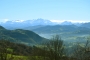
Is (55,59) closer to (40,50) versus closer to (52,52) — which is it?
(52,52)

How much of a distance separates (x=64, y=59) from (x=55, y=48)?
13.7 ft

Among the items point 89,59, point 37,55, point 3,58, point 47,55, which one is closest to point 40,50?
point 37,55

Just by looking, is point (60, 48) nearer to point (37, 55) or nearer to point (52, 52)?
point (52, 52)

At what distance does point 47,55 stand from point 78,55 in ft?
22.0

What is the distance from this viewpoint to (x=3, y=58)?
41188 millimetres

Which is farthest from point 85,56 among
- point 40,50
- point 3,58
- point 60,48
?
point 3,58

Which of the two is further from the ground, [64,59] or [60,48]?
[60,48]

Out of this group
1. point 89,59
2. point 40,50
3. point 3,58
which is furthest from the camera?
point 40,50

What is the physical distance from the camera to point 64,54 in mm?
43406

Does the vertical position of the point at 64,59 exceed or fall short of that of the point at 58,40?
it falls short

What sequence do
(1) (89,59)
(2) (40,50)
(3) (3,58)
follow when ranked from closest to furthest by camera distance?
(1) (89,59) → (3) (3,58) → (2) (40,50)

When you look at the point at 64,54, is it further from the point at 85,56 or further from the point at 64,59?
the point at 85,56

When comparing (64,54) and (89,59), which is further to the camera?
(64,54)

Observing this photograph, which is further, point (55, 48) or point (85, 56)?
point (55, 48)
